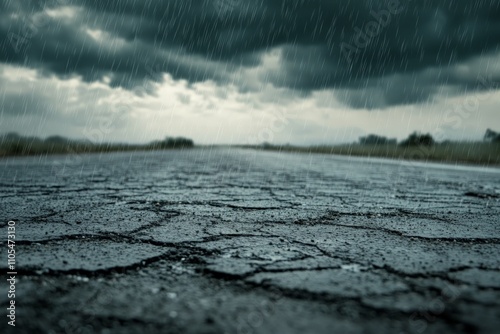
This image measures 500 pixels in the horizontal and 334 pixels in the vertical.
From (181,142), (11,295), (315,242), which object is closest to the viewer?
(11,295)

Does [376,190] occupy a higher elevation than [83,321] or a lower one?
higher

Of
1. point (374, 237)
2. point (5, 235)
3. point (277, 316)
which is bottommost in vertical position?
point (5, 235)

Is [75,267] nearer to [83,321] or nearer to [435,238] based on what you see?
[83,321]

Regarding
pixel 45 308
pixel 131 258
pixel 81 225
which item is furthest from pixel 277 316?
pixel 81 225

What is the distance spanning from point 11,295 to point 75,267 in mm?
285

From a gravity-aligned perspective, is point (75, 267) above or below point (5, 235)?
above

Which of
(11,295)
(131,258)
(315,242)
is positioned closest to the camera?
(11,295)

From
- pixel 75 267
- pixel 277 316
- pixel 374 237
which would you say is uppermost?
pixel 374 237

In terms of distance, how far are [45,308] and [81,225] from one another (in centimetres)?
125

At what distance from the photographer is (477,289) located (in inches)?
49.2

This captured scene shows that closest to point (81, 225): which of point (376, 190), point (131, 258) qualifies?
point (131, 258)

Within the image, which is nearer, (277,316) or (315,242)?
(277,316)

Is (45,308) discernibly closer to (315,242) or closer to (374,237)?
(315,242)

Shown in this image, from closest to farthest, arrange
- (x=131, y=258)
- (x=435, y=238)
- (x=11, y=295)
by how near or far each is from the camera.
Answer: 1. (x=11, y=295)
2. (x=131, y=258)
3. (x=435, y=238)
